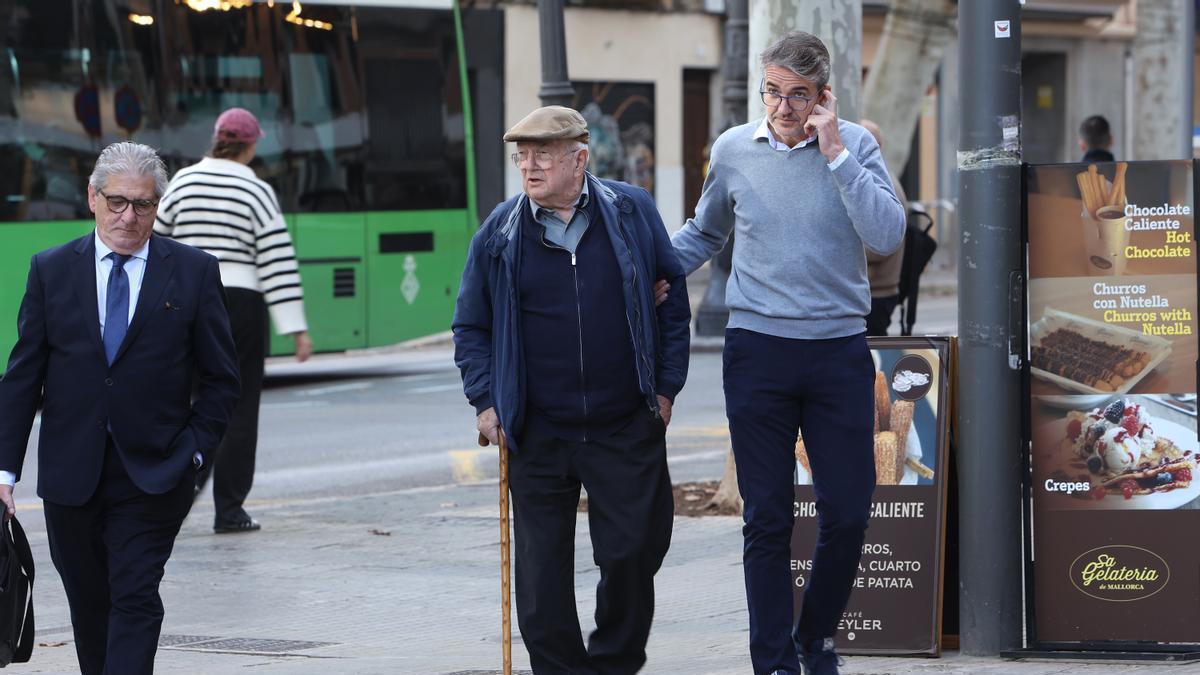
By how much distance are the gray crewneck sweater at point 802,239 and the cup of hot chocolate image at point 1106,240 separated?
810 mm

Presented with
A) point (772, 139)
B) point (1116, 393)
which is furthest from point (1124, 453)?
point (772, 139)

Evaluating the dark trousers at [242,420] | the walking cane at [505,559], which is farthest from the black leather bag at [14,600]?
the dark trousers at [242,420]

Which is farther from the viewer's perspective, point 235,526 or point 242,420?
point 235,526

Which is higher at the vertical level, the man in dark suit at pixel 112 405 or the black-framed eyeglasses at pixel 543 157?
the black-framed eyeglasses at pixel 543 157

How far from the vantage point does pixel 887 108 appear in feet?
57.3

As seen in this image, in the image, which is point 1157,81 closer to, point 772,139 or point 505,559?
point 772,139

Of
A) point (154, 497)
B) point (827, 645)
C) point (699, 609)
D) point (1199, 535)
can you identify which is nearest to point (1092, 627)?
point (1199, 535)

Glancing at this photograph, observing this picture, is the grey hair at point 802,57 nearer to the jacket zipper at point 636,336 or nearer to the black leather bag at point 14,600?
the jacket zipper at point 636,336

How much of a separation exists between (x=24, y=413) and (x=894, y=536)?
263 cm

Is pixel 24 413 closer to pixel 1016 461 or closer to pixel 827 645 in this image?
pixel 827 645

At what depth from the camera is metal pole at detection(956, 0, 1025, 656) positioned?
245 inches

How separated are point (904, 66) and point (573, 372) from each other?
480 inches

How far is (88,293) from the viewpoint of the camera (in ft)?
18.1

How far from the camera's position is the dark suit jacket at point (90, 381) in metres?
5.49
